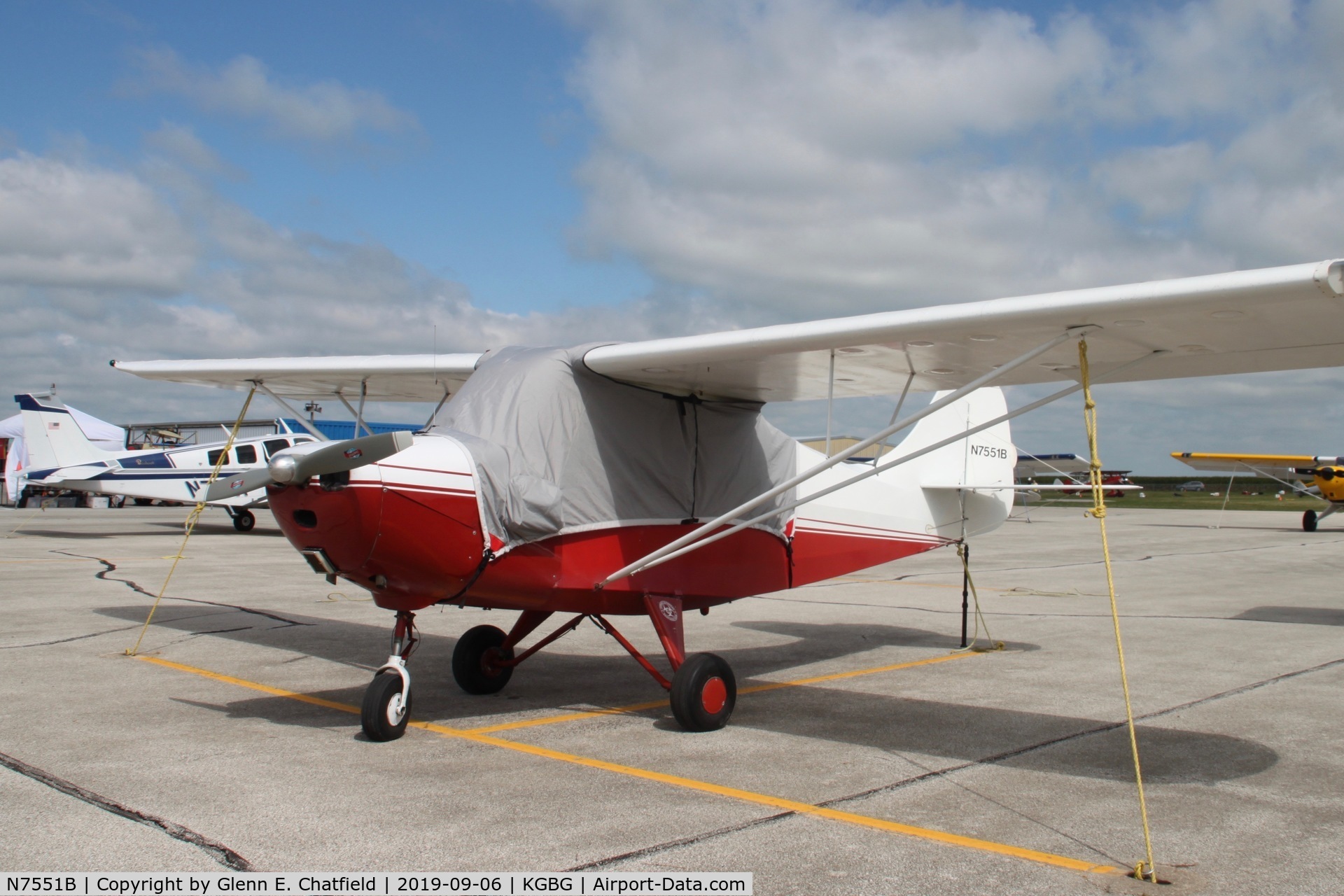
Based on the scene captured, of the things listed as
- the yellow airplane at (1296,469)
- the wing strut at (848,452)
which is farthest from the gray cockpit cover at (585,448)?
the yellow airplane at (1296,469)

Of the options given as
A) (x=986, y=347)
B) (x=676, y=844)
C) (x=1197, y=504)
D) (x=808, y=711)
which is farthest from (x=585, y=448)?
(x=1197, y=504)

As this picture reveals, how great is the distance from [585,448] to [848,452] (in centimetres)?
181

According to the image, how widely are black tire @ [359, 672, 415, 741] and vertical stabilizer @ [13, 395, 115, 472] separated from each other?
2533 centimetres

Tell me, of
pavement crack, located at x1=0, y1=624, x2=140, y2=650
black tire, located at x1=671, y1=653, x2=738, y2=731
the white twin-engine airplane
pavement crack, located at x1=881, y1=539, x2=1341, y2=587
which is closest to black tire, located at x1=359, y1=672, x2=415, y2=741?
black tire, located at x1=671, y1=653, x2=738, y2=731

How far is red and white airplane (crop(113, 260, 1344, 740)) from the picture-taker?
4.88 metres

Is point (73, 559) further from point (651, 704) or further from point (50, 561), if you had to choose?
point (651, 704)

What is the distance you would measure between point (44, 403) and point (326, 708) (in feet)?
83.8

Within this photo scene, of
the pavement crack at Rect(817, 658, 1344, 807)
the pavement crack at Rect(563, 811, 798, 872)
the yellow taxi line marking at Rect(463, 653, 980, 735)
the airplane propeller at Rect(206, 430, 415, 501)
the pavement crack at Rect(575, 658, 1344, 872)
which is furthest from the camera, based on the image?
the yellow taxi line marking at Rect(463, 653, 980, 735)

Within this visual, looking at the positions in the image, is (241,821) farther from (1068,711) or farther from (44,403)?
(44,403)

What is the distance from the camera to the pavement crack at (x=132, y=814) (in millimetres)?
3594

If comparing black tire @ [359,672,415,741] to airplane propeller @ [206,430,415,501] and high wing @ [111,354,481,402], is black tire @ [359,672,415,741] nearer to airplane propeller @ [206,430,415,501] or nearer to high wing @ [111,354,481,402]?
airplane propeller @ [206,430,415,501]

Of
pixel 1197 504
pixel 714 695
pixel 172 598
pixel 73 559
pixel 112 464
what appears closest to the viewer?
pixel 714 695

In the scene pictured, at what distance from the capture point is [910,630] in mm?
10625

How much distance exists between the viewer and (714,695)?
5.96m
